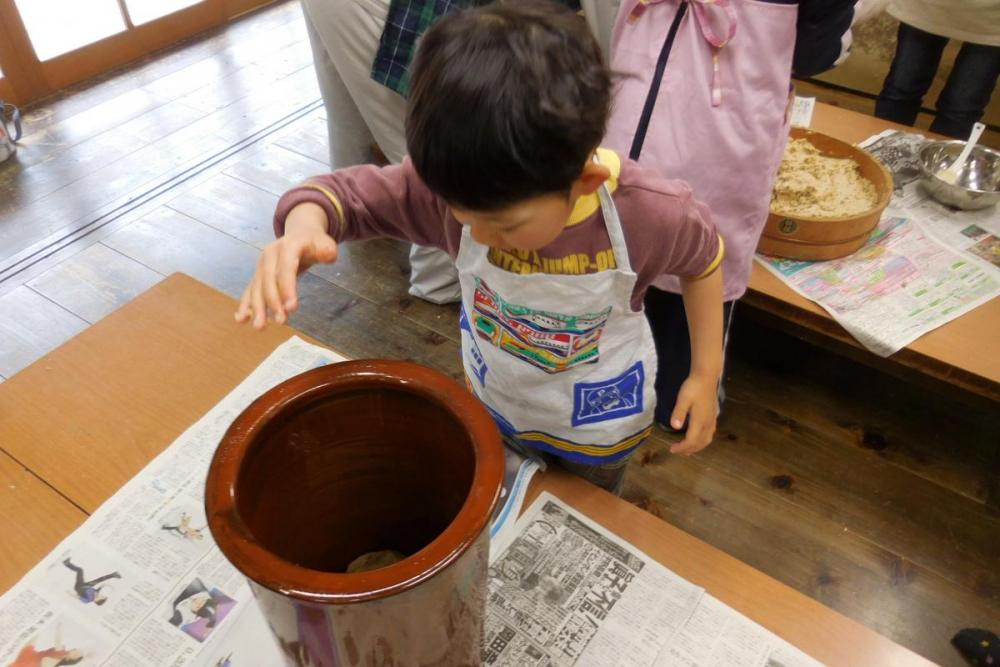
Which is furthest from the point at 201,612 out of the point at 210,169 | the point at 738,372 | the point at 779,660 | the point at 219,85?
the point at 219,85

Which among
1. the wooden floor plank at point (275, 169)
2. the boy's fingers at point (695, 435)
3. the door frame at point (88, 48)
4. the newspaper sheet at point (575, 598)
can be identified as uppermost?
the boy's fingers at point (695, 435)

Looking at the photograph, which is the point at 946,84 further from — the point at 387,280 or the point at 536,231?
the point at 536,231

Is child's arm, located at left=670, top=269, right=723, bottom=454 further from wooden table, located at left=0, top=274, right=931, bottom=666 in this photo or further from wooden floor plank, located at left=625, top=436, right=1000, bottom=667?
wooden floor plank, located at left=625, top=436, right=1000, bottom=667

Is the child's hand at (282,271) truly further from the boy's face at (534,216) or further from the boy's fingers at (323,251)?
the boy's face at (534,216)

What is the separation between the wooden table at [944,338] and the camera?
1.10 m

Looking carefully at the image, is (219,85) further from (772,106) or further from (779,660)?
(779,660)

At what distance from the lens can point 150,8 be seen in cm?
293

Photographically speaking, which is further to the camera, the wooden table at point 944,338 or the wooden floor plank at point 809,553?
the wooden floor plank at point 809,553

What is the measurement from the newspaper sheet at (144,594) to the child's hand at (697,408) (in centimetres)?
46

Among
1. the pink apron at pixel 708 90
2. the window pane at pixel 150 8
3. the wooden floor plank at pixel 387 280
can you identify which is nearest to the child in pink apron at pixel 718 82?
the pink apron at pixel 708 90

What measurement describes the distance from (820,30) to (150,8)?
116 inches

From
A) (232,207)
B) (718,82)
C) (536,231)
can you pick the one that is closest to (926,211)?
(718,82)

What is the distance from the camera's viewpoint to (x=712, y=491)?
1.43 metres

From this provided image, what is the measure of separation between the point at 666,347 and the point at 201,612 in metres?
0.86
